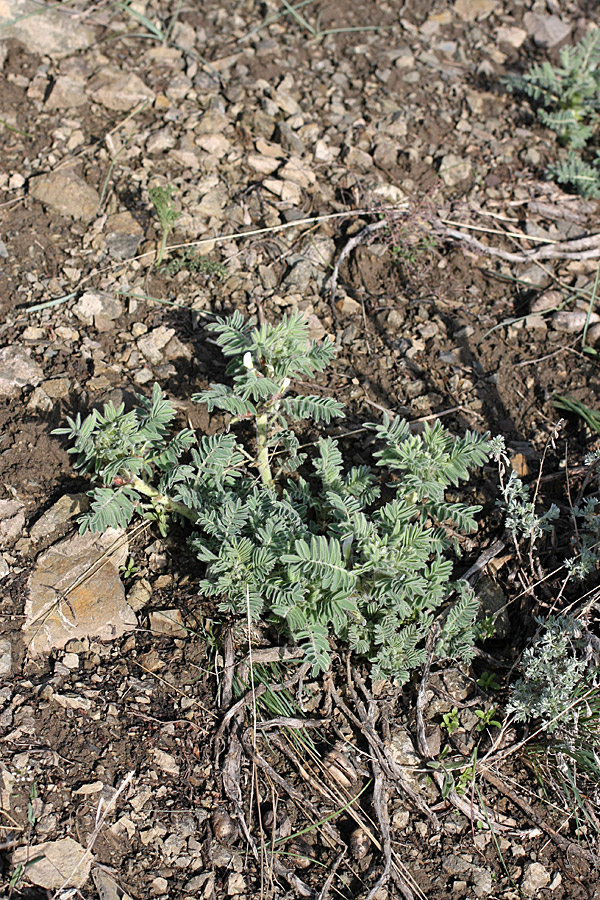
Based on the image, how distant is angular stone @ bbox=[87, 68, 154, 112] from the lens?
4.25 m

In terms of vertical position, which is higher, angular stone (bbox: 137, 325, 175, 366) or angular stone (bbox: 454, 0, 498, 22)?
angular stone (bbox: 454, 0, 498, 22)

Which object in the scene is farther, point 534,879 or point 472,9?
point 472,9

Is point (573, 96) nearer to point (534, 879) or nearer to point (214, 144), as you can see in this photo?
point (214, 144)

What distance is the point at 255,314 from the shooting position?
361 cm

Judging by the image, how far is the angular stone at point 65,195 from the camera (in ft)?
12.6

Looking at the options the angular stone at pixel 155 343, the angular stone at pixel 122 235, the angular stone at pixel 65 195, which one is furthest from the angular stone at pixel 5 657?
the angular stone at pixel 65 195

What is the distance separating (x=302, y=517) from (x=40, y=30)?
3414 mm

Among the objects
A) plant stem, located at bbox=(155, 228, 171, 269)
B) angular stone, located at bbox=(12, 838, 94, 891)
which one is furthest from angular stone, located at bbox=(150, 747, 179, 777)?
plant stem, located at bbox=(155, 228, 171, 269)

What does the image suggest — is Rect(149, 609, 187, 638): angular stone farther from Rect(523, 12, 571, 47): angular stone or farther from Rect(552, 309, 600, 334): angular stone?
Rect(523, 12, 571, 47): angular stone

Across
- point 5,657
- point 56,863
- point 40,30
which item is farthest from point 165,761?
point 40,30

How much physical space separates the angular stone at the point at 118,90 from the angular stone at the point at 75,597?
259cm

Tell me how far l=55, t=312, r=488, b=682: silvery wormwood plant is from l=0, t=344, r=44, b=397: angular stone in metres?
0.59

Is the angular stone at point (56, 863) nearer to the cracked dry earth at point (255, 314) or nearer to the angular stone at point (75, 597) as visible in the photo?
the cracked dry earth at point (255, 314)

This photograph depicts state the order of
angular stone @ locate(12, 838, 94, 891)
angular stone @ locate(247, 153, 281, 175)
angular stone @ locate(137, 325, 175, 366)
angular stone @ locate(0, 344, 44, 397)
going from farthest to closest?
angular stone @ locate(247, 153, 281, 175)
angular stone @ locate(137, 325, 175, 366)
angular stone @ locate(0, 344, 44, 397)
angular stone @ locate(12, 838, 94, 891)
